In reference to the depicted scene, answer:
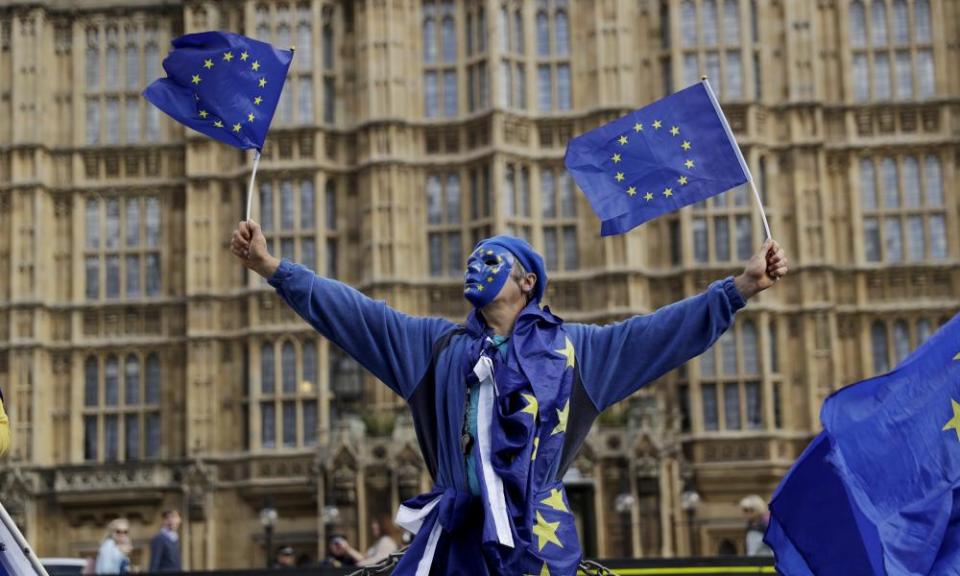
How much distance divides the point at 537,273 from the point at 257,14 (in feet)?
91.1

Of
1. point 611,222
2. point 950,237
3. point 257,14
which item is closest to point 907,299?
point 950,237

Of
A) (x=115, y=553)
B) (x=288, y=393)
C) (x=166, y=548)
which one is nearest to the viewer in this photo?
(x=115, y=553)

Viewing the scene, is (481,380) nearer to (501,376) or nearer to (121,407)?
(501,376)

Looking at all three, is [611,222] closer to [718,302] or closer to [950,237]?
[718,302]

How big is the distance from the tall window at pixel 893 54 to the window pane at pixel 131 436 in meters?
14.8

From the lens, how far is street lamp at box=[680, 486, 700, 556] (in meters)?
27.3

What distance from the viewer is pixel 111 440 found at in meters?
31.4

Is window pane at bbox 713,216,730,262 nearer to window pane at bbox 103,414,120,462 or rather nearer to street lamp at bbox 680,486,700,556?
street lamp at bbox 680,486,700,556

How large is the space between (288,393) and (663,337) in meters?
26.2

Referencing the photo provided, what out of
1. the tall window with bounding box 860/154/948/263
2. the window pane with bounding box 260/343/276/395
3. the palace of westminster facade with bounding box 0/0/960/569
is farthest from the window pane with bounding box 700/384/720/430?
the window pane with bounding box 260/343/276/395

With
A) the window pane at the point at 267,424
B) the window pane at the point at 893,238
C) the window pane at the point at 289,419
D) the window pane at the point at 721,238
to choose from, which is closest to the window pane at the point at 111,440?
the window pane at the point at 267,424

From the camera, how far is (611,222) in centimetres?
556

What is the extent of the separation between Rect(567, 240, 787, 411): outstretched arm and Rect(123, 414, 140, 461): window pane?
2759 centimetres

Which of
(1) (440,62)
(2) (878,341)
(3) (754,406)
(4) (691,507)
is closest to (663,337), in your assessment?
(4) (691,507)
